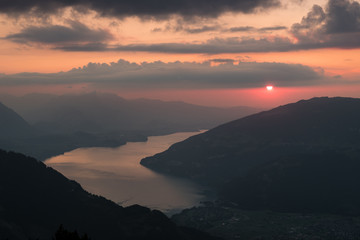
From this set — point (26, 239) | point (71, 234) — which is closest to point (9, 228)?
point (26, 239)

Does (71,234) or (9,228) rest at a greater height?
(71,234)

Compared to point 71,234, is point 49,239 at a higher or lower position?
lower

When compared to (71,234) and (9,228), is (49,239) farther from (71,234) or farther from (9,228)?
(71,234)

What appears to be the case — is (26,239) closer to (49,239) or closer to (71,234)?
(49,239)

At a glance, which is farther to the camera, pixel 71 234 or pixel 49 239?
pixel 49 239

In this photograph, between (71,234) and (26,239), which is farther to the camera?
(26,239)

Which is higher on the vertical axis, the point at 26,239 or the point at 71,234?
the point at 71,234
